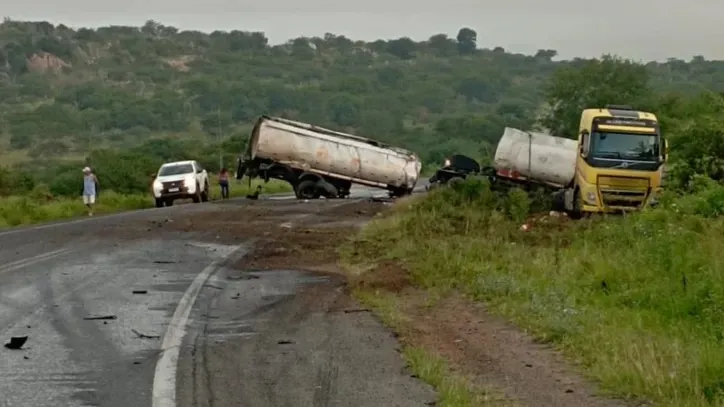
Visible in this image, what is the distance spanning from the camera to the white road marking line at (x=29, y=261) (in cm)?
1933

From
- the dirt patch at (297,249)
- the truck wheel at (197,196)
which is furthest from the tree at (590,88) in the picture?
the dirt patch at (297,249)

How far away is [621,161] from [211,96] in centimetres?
11772

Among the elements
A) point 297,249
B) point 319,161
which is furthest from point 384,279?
point 319,161

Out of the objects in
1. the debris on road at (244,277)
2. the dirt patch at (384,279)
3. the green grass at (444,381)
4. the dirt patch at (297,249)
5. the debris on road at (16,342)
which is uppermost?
the green grass at (444,381)

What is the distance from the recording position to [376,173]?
47750mm

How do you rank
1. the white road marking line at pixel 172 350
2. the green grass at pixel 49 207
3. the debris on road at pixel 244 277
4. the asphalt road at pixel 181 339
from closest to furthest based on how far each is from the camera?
the white road marking line at pixel 172 350 → the asphalt road at pixel 181 339 → the debris on road at pixel 244 277 → the green grass at pixel 49 207

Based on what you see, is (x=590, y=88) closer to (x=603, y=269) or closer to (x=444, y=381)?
(x=603, y=269)

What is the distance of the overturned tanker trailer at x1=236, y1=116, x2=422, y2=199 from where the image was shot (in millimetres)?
46625

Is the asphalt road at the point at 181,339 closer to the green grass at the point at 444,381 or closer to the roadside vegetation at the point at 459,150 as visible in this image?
the green grass at the point at 444,381

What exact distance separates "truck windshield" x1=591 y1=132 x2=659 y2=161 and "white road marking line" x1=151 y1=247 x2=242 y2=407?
1603cm

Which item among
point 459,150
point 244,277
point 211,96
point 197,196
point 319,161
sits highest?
point 244,277

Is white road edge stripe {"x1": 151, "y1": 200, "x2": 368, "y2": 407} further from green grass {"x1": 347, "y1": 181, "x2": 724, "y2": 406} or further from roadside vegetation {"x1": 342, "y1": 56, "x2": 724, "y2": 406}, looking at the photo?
green grass {"x1": 347, "y1": 181, "x2": 724, "y2": 406}

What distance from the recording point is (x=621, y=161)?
102 ft

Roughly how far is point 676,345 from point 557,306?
2916 millimetres
